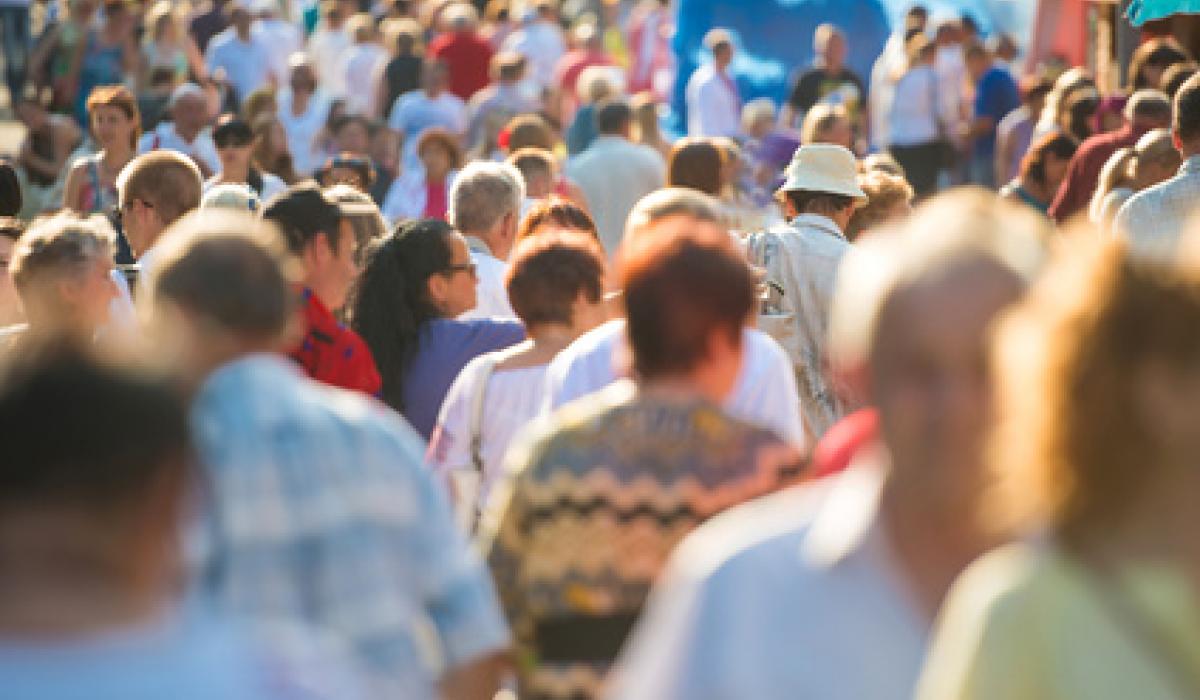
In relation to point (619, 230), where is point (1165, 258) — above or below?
above

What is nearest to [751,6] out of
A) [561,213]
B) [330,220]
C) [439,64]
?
[439,64]

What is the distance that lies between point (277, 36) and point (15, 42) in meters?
2.83

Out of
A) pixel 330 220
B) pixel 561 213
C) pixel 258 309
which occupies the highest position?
pixel 258 309

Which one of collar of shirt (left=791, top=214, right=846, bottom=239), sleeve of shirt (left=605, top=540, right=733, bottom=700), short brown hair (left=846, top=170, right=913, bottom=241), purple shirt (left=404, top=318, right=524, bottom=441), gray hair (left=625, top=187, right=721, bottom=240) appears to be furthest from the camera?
short brown hair (left=846, top=170, right=913, bottom=241)

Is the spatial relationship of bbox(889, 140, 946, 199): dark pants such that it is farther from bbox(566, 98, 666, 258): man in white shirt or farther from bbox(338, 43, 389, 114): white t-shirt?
bbox(566, 98, 666, 258): man in white shirt

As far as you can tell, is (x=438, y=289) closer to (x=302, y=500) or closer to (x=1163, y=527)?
(x=302, y=500)

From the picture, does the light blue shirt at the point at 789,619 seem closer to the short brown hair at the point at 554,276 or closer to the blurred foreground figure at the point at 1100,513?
the blurred foreground figure at the point at 1100,513

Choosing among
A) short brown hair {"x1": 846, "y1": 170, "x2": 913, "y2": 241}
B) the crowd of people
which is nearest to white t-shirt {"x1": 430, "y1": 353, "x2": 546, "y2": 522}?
the crowd of people

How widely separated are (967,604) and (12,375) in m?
1.10

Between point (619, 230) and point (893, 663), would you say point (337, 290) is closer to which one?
point (893, 663)

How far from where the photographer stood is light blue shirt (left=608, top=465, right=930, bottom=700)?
119 inches

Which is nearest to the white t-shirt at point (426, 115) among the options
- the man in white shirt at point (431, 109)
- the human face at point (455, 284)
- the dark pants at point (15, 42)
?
the man in white shirt at point (431, 109)

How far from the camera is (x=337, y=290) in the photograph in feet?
21.0

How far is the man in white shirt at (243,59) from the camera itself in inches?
860
